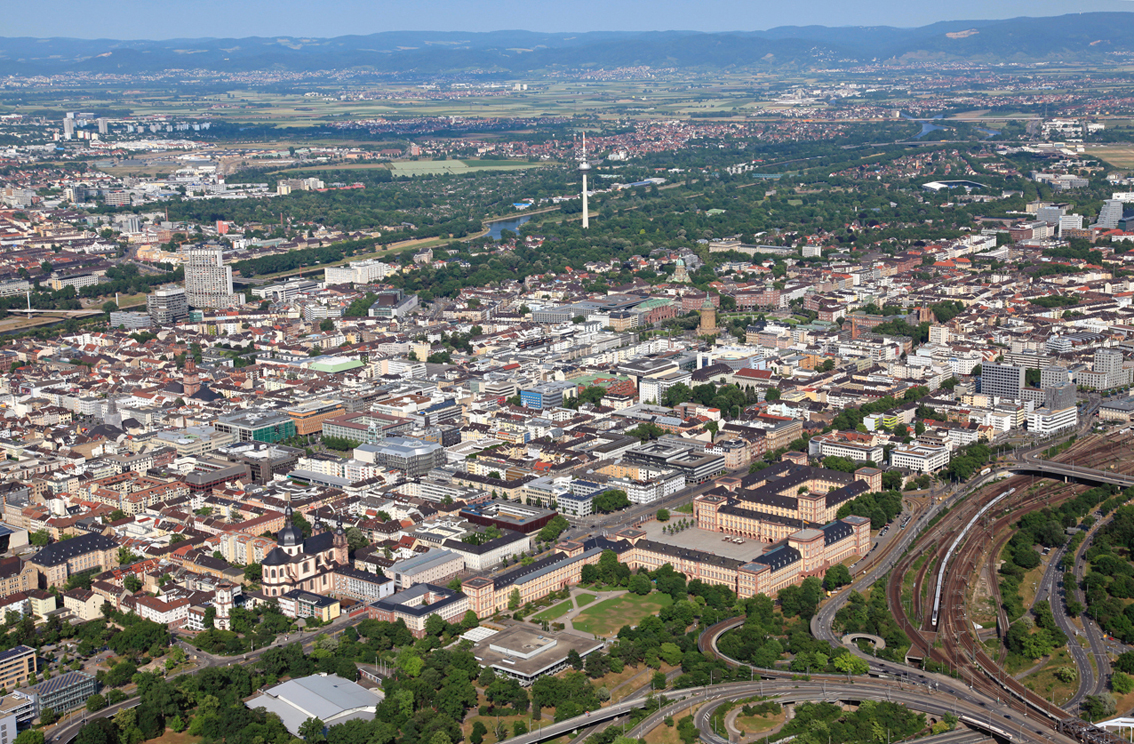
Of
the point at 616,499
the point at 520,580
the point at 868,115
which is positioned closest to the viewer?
the point at 520,580

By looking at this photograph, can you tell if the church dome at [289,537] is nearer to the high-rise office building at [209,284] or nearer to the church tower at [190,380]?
the church tower at [190,380]

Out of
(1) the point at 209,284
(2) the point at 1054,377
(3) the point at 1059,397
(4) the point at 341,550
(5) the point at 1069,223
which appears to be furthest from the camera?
(5) the point at 1069,223

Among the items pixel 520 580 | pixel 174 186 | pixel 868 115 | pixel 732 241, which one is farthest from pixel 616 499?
pixel 868 115

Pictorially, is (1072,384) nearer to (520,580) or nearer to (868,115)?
(520,580)

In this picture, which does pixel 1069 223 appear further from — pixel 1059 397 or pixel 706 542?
pixel 706 542

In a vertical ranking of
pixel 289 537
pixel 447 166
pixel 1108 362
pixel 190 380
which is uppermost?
pixel 289 537

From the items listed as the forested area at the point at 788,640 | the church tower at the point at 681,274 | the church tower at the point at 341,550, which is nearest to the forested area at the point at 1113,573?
the forested area at the point at 788,640

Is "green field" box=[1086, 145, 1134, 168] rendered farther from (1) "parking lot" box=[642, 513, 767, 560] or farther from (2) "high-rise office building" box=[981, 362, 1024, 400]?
(1) "parking lot" box=[642, 513, 767, 560]

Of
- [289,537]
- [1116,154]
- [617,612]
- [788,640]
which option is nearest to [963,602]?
[788,640]
